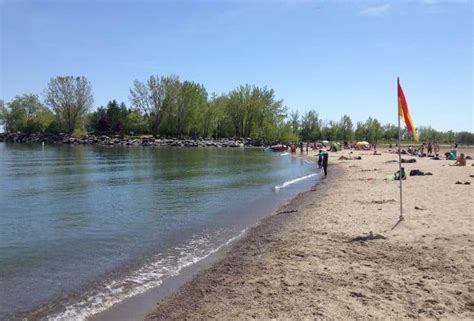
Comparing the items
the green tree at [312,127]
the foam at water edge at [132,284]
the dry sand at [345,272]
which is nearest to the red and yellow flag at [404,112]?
the dry sand at [345,272]

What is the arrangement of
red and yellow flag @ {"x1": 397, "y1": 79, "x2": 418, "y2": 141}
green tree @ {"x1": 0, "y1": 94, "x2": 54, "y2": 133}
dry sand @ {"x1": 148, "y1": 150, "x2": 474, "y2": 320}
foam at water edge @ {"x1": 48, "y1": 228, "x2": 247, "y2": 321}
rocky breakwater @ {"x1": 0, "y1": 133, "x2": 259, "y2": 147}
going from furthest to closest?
green tree @ {"x1": 0, "y1": 94, "x2": 54, "y2": 133}, rocky breakwater @ {"x1": 0, "y1": 133, "x2": 259, "y2": 147}, red and yellow flag @ {"x1": 397, "y1": 79, "x2": 418, "y2": 141}, foam at water edge @ {"x1": 48, "y1": 228, "x2": 247, "y2": 321}, dry sand @ {"x1": 148, "y1": 150, "x2": 474, "y2": 320}

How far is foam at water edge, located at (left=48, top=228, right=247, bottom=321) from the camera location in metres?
8.77

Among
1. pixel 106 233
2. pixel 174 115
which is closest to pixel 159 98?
pixel 174 115

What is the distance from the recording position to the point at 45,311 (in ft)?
28.7

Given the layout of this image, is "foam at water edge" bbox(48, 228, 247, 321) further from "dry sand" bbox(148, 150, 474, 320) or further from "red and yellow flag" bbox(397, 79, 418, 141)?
"red and yellow flag" bbox(397, 79, 418, 141)

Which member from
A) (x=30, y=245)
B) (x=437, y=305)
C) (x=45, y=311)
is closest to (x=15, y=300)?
(x=45, y=311)

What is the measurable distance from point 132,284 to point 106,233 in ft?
20.2

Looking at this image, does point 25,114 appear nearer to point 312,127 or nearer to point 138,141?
point 138,141

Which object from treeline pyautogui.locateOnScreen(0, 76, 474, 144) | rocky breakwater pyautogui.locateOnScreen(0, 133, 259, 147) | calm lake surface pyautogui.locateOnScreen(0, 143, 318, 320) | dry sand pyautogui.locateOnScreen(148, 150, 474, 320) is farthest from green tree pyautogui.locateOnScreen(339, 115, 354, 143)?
dry sand pyautogui.locateOnScreen(148, 150, 474, 320)

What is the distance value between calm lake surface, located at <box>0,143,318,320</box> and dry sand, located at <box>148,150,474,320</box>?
161 cm

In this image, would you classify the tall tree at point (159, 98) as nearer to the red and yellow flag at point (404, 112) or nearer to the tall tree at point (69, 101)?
the tall tree at point (69, 101)

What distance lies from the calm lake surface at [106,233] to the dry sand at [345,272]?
1.61m

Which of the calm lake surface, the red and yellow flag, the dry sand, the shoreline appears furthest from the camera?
the red and yellow flag

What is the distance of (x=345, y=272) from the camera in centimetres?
934
